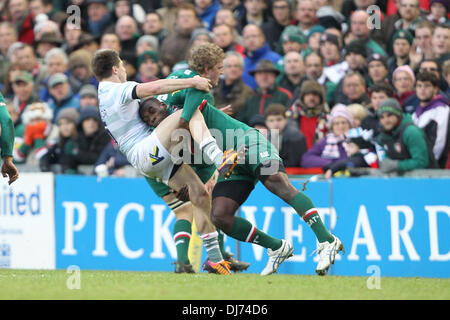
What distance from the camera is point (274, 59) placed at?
15500mm

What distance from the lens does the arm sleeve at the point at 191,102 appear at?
957 centimetres

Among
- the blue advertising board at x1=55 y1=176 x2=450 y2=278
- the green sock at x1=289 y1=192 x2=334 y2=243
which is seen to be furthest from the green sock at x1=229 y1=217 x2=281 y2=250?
the blue advertising board at x1=55 y1=176 x2=450 y2=278

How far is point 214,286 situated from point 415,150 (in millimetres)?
4538

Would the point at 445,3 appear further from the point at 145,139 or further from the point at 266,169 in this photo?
the point at 145,139

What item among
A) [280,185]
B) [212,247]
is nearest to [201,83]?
[280,185]

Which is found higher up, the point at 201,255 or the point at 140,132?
the point at 140,132

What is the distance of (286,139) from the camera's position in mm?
13219

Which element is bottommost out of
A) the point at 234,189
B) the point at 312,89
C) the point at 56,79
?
the point at 234,189

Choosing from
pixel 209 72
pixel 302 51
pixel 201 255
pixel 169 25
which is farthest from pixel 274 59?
pixel 209 72

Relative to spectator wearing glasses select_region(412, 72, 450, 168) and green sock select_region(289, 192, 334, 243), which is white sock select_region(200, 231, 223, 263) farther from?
spectator wearing glasses select_region(412, 72, 450, 168)

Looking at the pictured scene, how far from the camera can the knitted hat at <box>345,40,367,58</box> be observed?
14.2 meters
